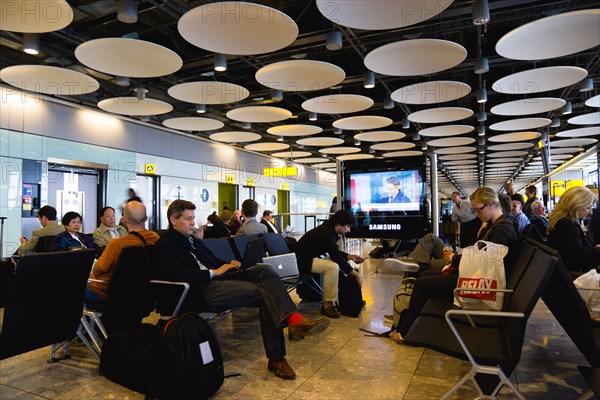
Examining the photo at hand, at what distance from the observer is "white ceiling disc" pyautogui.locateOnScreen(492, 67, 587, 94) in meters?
6.32

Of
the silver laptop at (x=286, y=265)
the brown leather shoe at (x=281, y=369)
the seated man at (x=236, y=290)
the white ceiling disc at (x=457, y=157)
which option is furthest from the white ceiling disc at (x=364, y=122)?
the white ceiling disc at (x=457, y=157)

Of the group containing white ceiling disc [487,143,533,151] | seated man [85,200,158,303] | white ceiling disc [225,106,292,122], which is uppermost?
white ceiling disc [487,143,533,151]

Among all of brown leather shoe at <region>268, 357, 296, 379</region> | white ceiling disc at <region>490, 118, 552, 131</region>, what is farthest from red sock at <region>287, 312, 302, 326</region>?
white ceiling disc at <region>490, 118, 552, 131</region>

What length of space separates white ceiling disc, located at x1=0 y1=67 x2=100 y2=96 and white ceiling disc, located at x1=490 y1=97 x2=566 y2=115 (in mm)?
7887

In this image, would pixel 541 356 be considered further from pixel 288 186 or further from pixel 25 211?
pixel 288 186

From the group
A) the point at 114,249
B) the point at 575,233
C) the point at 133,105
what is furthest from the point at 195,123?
the point at 575,233

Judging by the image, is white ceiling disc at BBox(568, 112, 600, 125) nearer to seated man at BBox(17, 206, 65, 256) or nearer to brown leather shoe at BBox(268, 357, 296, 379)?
brown leather shoe at BBox(268, 357, 296, 379)

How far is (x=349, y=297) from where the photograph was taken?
187 inches

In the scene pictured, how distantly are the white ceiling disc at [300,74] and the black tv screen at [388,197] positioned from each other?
2.12 meters

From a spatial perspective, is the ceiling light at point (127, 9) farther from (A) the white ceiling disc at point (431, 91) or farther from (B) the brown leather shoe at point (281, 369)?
(B) the brown leather shoe at point (281, 369)

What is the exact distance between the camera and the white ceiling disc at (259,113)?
874cm

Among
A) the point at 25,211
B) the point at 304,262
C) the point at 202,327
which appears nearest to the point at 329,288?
the point at 304,262

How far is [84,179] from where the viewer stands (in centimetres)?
1101

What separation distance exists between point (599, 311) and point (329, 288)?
2675 mm
